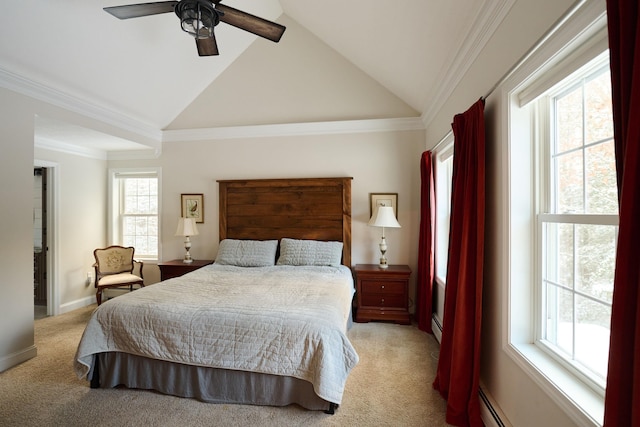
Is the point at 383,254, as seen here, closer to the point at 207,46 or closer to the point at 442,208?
the point at 442,208

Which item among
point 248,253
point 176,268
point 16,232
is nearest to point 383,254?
point 248,253

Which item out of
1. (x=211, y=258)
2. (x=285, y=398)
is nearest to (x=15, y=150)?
(x=211, y=258)

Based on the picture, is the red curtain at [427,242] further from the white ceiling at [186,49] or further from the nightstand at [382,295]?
the white ceiling at [186,49]

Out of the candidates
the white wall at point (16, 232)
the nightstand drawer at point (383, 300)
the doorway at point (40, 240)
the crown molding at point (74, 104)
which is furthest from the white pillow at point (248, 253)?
the doorway at point (40, 240)

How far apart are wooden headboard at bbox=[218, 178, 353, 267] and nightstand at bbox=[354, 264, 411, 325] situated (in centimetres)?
47

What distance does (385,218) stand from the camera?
3.63m

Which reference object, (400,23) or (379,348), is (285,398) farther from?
(400,23)

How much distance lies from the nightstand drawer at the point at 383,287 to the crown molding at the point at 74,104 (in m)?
3.61

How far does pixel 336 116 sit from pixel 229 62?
168 cm

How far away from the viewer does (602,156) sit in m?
1.14

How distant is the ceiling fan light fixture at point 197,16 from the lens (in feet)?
6.24

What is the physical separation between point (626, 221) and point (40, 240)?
6.01 meters

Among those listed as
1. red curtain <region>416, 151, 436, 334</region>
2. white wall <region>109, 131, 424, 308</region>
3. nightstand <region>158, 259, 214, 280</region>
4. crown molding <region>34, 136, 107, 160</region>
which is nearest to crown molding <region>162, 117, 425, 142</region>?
white wall <region>109, 131, 424, 308</region>

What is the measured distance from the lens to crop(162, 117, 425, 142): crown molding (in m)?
3.92
